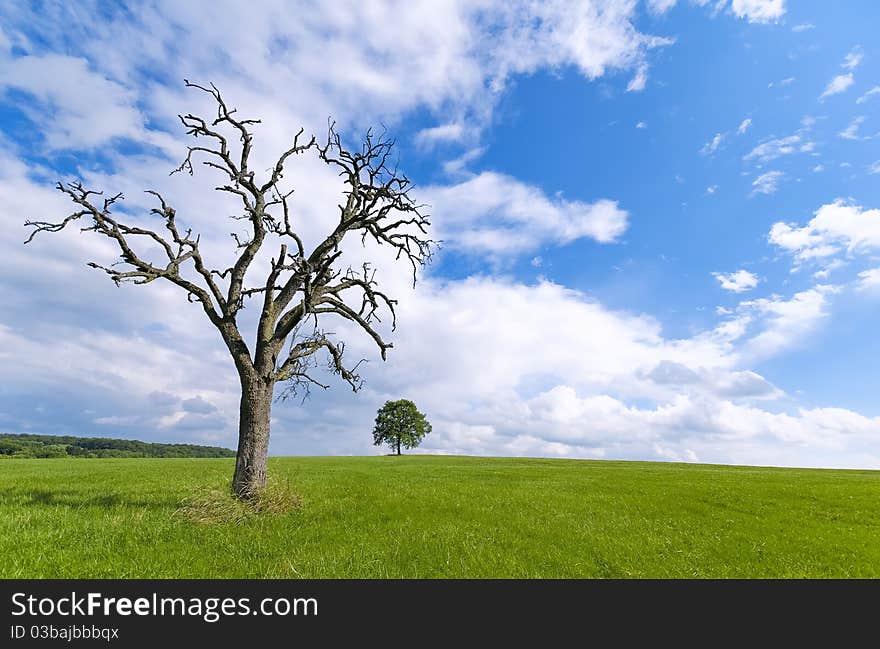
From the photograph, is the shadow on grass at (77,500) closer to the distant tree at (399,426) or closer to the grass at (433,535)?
the grass at (433,535)

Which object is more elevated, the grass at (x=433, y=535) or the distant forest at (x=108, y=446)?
the distant forest at (x=108, y=446)

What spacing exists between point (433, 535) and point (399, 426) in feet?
235

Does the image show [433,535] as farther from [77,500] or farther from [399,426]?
[399,426]

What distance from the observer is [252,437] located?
55.0 feet

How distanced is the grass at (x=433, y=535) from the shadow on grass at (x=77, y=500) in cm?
8

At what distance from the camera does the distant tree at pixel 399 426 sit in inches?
3272

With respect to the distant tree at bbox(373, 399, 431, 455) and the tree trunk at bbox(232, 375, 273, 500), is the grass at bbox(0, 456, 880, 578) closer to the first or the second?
the tree trunk at bbox(232, 375, 273, 500)

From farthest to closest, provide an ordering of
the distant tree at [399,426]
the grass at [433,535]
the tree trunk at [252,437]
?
1. the distant tree at [399,426]
2. the tree trunk at [252,437]
3. the grass at [433,535]

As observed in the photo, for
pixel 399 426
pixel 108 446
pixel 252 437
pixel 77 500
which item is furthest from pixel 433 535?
pixel 108 446

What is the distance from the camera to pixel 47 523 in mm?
13438

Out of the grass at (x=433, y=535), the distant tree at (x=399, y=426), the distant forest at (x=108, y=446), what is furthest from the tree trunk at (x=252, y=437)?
the distant forest at (x=108, y=446)
